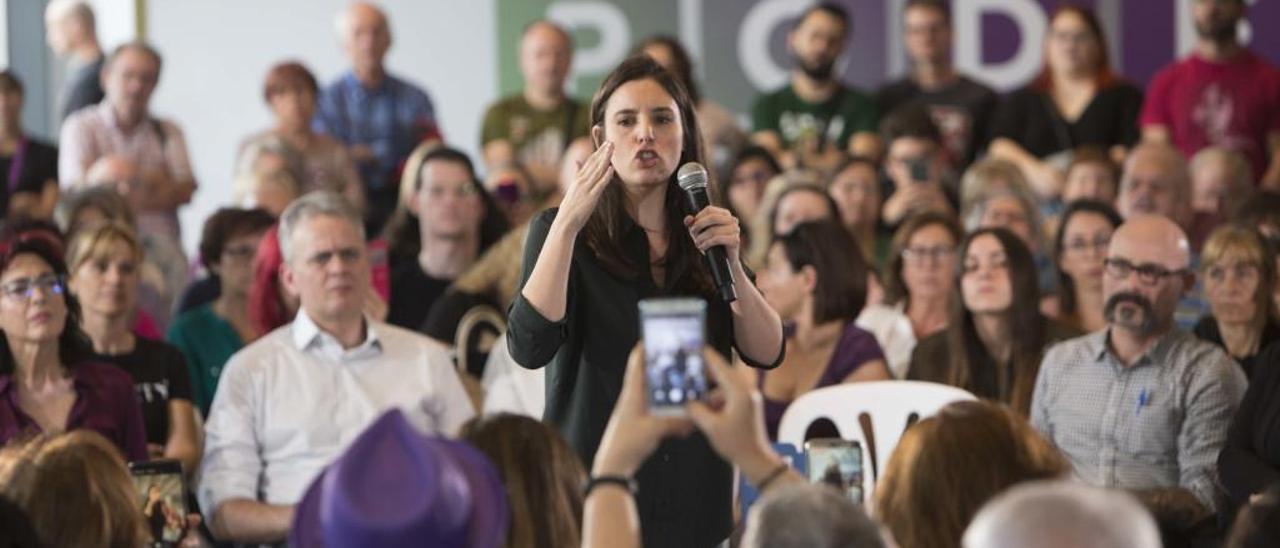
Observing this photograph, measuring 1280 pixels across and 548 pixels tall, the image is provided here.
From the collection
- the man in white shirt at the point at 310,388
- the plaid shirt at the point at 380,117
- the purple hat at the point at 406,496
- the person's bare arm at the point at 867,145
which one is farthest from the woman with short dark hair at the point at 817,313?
the purple hat at the point at 406,496

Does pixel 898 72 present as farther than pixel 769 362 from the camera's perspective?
Yes

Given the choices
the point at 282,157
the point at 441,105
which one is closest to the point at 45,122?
the point at 441,105

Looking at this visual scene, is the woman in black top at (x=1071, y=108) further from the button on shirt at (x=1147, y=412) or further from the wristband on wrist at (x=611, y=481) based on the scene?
the wristband on wrist at (x=611, y=481)

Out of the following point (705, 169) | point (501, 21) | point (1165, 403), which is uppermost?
point (501, 21)

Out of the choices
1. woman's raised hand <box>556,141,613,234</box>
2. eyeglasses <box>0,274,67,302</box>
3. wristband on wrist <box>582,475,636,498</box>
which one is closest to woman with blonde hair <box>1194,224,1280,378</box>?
woman's raised hand <box>556,141,613,234</box>

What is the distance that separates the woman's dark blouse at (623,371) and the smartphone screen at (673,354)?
1003 mm

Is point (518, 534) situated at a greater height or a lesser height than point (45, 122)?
lesser

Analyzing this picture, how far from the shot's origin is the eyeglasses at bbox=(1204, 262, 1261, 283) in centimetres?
616

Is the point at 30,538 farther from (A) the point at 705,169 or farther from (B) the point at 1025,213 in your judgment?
(B) the point at 1025,213

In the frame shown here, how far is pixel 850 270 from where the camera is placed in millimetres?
6688

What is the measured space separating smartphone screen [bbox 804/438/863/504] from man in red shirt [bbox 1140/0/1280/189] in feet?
18.0

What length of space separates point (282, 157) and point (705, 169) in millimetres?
4887

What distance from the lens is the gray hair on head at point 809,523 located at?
2562 millimetres

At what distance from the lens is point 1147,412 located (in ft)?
18.7
